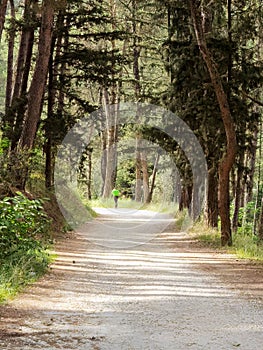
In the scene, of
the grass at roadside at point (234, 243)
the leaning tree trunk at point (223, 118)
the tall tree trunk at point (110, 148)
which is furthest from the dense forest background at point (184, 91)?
the tall tree trunk at point (110, 148)

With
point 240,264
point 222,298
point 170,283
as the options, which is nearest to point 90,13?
point 240,264

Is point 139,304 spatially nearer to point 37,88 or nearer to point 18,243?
point 18,243

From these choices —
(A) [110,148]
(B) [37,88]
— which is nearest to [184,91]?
(B) [37,88]

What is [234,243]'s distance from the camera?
19.2m

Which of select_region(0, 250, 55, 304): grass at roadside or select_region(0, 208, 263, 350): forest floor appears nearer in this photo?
select_region(0, 208, 263, 350): forest floor

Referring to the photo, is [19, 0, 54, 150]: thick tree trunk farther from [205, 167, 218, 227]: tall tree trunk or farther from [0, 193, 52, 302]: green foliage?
[0, 193, 52, 302]: green foliage

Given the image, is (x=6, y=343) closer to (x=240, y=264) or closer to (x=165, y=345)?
(x=165, y=345)

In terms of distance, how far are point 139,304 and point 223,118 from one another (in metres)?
9.24

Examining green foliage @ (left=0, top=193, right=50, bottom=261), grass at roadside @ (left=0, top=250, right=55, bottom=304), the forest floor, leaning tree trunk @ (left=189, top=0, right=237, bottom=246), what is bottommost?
the forest floor

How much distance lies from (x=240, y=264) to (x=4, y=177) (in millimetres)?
6085

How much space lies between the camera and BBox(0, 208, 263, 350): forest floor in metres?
7.07

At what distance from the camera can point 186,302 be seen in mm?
9688

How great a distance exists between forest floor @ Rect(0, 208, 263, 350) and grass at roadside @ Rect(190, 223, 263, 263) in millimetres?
526

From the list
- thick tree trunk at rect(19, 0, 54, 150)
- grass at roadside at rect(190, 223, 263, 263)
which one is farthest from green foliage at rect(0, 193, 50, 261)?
thick tree trunk at rect(19, 0, 54, 150)
